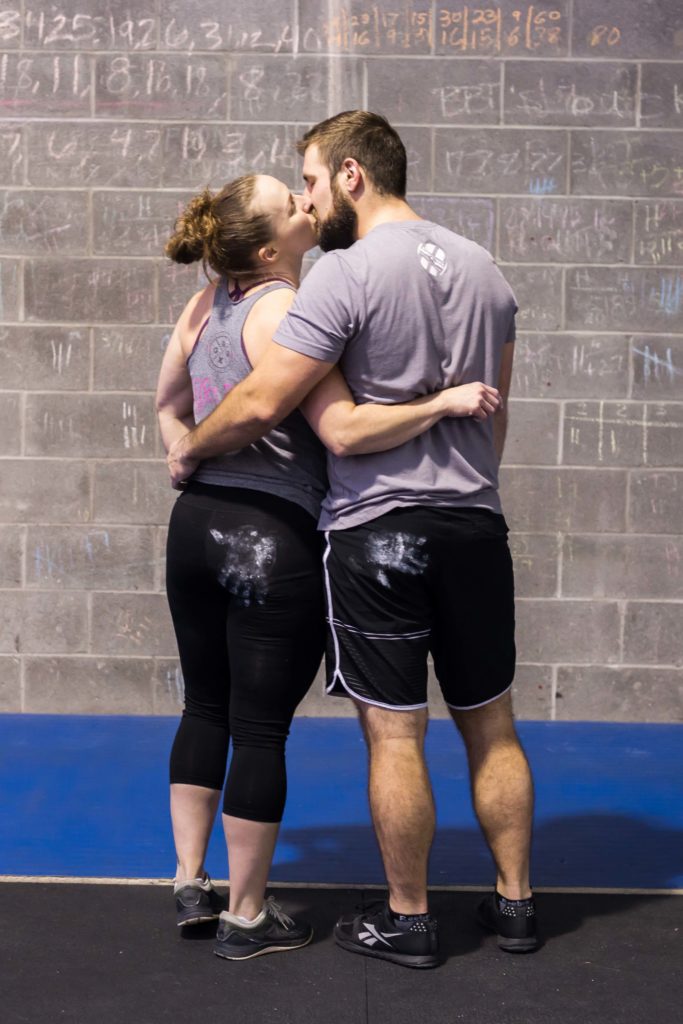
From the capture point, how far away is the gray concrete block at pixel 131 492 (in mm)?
4371

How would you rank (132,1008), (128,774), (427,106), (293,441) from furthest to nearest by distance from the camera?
(427,106) → (128,774) → (293,441) → (132,1008)

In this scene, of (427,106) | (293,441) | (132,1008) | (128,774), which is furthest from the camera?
(427,106)

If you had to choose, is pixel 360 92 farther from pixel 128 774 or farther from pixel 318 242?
pixel 128 774

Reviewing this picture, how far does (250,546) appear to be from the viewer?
2.44 metres

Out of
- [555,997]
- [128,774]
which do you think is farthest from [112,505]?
[555,997]

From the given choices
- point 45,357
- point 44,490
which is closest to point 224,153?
point 45,357

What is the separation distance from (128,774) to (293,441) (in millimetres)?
1625

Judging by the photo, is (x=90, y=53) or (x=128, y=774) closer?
(x=128, y=774)

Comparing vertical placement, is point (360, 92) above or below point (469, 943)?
above

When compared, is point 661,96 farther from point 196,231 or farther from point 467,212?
point 196,231

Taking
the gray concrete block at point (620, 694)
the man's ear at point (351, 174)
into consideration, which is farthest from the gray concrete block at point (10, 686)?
the man's ear at point (351, 174)

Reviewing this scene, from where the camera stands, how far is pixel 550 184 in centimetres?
427

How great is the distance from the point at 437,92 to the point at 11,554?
2143 millimetres

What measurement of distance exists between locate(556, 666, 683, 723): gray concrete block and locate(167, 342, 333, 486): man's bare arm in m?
2.28
